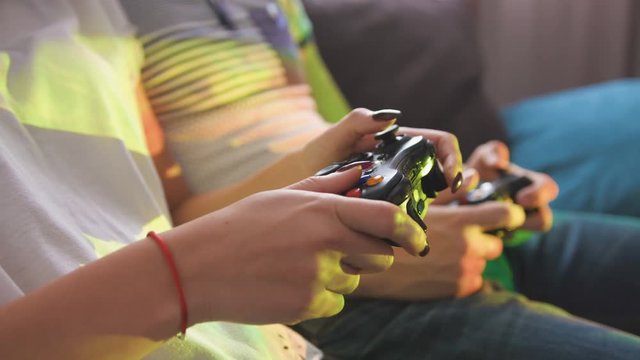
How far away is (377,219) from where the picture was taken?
387 millimetres

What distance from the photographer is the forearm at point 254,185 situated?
698 mm

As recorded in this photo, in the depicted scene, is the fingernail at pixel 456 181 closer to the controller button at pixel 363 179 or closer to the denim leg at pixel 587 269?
the controller button at pixel 363 179

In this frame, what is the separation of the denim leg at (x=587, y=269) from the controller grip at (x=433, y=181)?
15.9 inches

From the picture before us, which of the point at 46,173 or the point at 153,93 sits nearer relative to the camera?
the point at 46,173

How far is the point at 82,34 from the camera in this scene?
716mm

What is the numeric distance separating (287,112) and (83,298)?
0.54 m

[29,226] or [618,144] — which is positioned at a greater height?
[29,226]

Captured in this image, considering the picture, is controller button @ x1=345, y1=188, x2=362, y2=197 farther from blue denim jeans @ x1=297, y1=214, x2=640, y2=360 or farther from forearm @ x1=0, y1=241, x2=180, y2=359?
blue denim jeans @ x1=297, y1=214, x2=640, y2=360

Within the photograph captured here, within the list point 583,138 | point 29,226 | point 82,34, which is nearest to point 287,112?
point 82,34

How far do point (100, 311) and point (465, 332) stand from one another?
0.41 m

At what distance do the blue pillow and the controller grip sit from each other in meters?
0.64

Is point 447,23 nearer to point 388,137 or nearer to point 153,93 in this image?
point 153,93

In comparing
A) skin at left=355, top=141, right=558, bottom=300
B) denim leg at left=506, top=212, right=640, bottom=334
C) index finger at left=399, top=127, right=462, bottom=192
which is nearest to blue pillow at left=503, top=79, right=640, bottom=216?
denim leg at left=506, top=212, right=640, bottom=334

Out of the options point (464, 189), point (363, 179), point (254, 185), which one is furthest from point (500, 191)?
point (363, 179)
